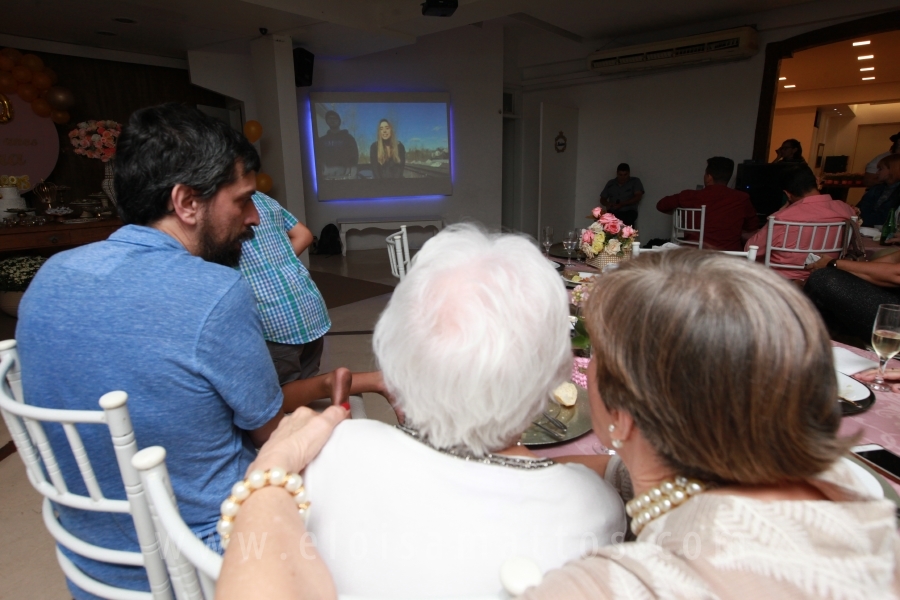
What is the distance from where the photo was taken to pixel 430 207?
8.42m

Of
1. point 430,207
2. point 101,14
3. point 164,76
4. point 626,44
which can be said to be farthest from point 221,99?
point 626,44

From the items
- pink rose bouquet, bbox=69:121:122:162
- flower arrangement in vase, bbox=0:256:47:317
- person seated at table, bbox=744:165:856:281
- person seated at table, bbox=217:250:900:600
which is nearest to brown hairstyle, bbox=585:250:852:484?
person seated at table, bbox=217:250:900:600

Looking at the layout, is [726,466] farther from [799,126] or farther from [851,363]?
[799,126]

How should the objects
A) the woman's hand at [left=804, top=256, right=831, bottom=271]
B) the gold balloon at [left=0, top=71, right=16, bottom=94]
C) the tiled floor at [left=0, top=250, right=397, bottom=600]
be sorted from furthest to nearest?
the gold balloon at [left=0, top=71, right=16, bottom=94] < the woman's hand at [left=804, top=256, right=831, bottom=271] < the tiled floor at [left=0, top=250, right=397, bottom=600]

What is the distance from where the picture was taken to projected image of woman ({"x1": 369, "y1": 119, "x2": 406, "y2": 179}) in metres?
7.90

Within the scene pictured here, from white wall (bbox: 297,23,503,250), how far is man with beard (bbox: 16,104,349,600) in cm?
695

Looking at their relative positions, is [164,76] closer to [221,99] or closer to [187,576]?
[221,99]

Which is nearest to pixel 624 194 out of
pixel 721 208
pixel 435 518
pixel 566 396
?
pixel 721 208

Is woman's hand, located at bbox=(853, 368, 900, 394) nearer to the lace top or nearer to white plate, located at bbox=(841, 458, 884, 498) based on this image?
Answer: white plate, located at bbox=(841, 458, 884, 498)

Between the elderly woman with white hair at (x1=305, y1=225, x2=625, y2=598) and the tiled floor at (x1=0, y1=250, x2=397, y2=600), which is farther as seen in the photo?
the tiled floor at (x1=0, y1=250, x2=397, y2=600)

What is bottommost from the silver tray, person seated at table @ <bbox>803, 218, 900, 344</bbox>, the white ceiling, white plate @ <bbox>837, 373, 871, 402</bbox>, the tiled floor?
the tiled floor

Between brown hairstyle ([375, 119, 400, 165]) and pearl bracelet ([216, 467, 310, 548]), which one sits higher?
brown hairstyle ([375, 119, 400, 165])

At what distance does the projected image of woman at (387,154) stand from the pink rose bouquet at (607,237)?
611cm

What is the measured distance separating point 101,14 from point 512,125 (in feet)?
20.4
